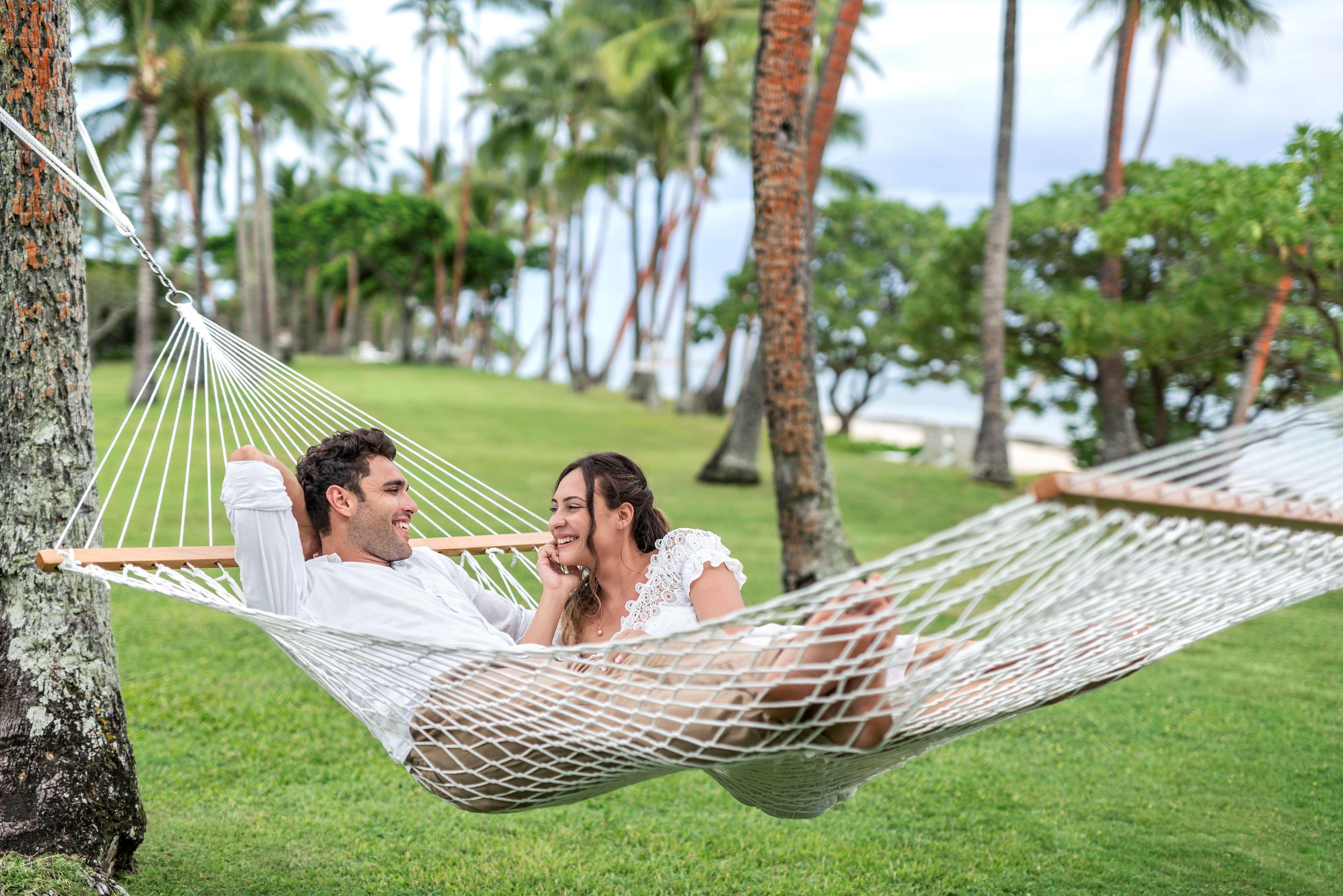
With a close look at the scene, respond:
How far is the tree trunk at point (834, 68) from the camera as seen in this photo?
534 centimetres

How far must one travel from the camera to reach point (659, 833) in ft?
7.73

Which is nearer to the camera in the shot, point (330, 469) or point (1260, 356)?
point (330, 469)

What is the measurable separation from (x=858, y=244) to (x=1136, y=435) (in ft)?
23.3

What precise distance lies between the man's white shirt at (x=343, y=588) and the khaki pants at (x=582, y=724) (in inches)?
2.4

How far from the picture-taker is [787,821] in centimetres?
247

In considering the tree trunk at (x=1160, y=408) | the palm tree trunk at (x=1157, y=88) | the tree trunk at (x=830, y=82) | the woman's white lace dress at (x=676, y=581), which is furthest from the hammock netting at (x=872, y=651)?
the palm tree trunk at (x=1157, y=88)

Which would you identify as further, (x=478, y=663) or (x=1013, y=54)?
(x=1013, y=54)

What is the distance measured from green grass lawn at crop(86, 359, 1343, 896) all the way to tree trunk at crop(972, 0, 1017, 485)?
4.09m

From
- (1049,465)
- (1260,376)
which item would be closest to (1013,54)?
(1260,376)

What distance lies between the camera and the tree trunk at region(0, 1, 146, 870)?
5.54ft

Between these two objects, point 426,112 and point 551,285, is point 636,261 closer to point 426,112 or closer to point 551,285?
point 551,285

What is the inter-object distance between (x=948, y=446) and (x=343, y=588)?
9.89m

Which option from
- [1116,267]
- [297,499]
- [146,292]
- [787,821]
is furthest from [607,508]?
[146,292]

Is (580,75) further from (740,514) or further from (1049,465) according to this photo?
(740,514)
